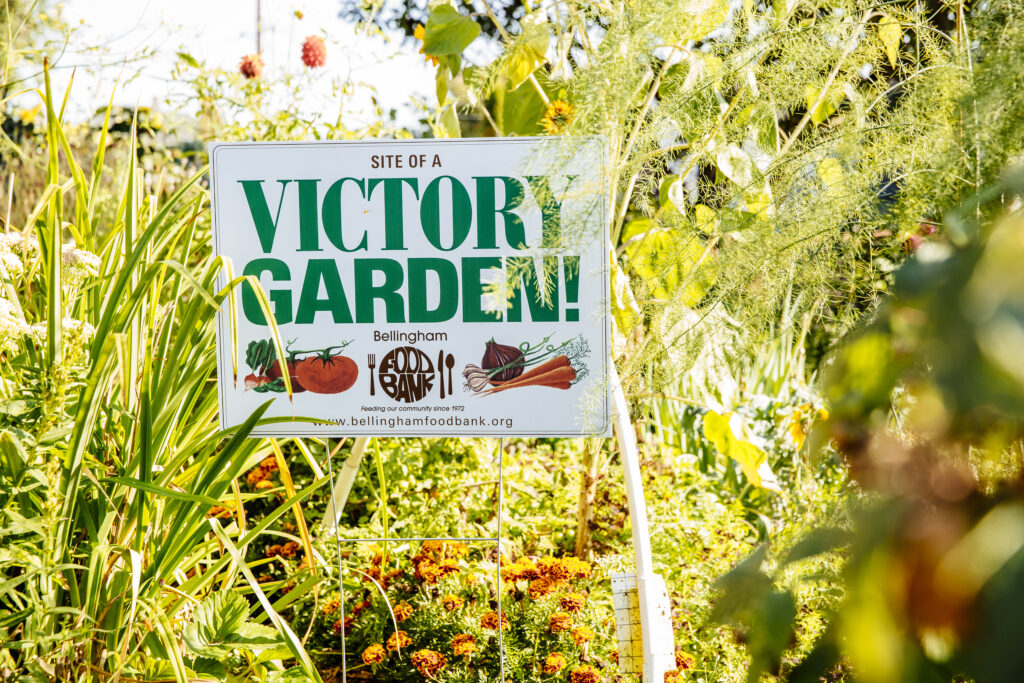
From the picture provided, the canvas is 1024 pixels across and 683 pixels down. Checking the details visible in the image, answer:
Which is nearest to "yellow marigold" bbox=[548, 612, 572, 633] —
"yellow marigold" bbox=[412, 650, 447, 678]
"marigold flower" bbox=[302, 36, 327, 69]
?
"yellow marigold" bbox=[412, 650, 447, 678]

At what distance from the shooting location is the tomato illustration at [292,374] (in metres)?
1.62

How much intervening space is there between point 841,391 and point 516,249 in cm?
121

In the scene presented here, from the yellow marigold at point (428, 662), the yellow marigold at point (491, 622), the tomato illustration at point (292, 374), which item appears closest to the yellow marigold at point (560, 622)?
the yellow marigold at point (491, 622)

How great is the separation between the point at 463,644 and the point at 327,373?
2.09ft

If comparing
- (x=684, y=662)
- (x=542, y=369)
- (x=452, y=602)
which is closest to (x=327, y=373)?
(x=542, y=369)

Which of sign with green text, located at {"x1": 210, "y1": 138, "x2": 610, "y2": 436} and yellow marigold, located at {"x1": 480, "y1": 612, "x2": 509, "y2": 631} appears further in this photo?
yellow marigold, located at {"x1": 480, "y1": 612, "x2": 509, "y2": 631}

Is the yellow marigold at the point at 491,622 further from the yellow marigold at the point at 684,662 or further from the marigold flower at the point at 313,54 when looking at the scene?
the marigold flower at the point at 313,54

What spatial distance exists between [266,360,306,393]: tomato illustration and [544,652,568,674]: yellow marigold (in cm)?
76

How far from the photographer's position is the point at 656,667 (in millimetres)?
1521

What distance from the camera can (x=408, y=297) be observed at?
1610 millimetres

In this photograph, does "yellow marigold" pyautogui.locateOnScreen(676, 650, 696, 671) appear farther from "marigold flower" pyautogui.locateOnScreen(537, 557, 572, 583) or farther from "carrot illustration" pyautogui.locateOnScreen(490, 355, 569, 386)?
"carrot illustration" pyautogui.locateOnScreen(490, 355, 569, 386)

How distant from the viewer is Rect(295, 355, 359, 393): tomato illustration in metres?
1.62

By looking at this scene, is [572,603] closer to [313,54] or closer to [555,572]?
[555,572]

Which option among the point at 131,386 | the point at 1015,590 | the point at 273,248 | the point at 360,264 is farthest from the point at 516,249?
the point at 1015,590
